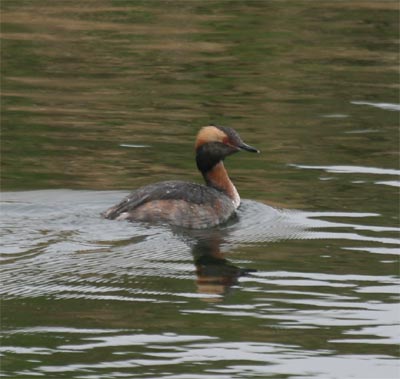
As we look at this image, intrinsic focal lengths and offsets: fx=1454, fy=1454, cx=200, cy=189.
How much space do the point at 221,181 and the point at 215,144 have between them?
0.39 metres

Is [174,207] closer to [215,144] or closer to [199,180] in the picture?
[215,144]

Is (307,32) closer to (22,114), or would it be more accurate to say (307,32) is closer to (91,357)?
(22,114)

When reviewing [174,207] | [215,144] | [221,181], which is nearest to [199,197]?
[174,207]

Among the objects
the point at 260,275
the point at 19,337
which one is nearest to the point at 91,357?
the point at 19,337

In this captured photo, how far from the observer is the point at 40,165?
53.2 feet

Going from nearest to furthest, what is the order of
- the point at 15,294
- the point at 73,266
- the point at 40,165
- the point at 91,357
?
the point at 91,357 → the point at 15,294 → the point at 73,266 → the point at 40,165

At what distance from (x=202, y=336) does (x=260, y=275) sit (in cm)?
185

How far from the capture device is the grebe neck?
14.8 m

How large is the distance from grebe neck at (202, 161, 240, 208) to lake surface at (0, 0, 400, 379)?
0.24 metres

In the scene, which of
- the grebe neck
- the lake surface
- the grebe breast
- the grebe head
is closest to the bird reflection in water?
the lake surface

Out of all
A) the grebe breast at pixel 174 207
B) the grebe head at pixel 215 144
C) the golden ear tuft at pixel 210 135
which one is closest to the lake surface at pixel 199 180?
the grebe breast at pixel 174 207

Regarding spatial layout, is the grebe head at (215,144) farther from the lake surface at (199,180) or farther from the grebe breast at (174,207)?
the grebe breast at (174,207)

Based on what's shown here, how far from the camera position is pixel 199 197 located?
14.3 metres

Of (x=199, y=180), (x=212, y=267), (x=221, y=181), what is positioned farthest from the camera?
(x=199, y=180)
